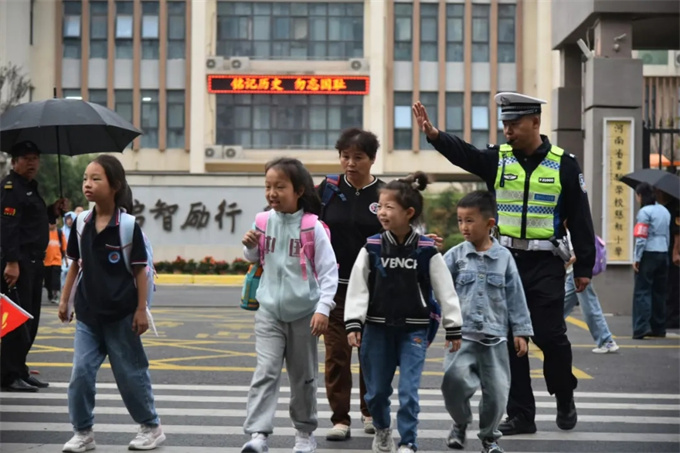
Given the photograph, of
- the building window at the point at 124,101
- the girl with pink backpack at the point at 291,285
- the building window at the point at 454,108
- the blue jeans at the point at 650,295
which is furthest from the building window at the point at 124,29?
the girl with pink backpack at the point at 291,285

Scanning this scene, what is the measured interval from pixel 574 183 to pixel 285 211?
6.40ft

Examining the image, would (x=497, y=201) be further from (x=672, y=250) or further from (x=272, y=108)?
(x=272, y=108)

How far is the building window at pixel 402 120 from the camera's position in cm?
Result: 5306

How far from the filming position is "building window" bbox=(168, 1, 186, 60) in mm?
52656

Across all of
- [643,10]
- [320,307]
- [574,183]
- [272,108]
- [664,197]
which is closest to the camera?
[320,307]

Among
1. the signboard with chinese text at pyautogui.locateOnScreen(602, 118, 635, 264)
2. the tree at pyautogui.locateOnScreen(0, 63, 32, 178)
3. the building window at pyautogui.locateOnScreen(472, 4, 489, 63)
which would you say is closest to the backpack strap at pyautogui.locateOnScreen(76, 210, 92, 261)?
the signboard with chinese text at pyautogui.locateOnScreen(602, 118, 635, 264)

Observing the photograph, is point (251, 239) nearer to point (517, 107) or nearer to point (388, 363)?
point (388, 363)

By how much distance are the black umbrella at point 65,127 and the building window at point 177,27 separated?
4377 centimetres

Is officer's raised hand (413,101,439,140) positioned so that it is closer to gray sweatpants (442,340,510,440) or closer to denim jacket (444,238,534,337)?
denim jacket (444,238,534,337)

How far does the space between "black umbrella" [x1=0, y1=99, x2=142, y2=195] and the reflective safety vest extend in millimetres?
3160

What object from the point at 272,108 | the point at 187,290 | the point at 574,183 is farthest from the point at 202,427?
the point at 272,108

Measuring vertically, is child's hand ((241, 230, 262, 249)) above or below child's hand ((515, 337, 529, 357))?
above

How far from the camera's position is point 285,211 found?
6.64 meters

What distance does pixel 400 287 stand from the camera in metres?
6.39
